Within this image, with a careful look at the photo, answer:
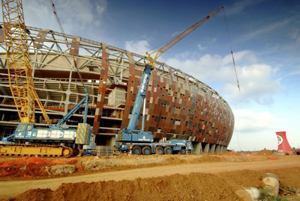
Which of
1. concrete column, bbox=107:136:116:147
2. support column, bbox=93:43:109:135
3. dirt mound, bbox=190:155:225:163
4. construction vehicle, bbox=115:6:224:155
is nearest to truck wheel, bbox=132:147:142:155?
construction vehicle, bbox=115:6:224:155

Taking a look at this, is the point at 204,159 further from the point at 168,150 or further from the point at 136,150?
the point at 136,150

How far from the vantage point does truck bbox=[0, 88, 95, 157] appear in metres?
19.7

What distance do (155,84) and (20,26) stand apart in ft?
79.0

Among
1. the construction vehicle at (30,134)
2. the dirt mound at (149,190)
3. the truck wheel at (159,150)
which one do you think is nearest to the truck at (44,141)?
the construction vehicle at (30,134)

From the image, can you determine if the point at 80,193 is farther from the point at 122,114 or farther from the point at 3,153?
the point at 122,114

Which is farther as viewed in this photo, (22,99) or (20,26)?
(22,99)

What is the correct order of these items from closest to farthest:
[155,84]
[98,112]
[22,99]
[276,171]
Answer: [276,171] < [22,99] < [98,112] < [155,84]

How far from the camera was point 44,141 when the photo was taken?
21.8 metres

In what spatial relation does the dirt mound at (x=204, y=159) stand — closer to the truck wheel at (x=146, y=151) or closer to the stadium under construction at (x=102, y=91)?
the truck wheel at (x=146, y=151)

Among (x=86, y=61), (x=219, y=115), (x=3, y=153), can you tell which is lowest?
(x=3, y=153)

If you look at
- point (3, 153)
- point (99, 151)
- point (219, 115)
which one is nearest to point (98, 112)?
point (99, 151)

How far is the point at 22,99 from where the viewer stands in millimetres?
28391

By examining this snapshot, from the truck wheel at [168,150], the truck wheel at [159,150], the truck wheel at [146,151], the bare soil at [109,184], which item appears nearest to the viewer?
the bare soil at [109,184]

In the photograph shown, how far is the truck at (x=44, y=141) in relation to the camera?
19.7 m
